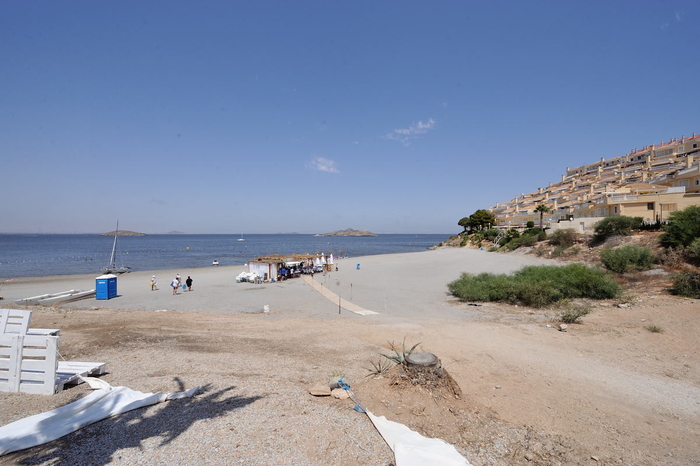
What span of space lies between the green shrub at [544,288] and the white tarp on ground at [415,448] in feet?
43.7

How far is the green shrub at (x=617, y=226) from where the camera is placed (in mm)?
31655

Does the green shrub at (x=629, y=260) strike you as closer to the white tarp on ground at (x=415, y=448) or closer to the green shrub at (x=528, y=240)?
the green shrub at (x=528, y=240)

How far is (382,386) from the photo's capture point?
19.8 feet

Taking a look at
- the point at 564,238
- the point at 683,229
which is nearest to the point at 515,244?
the point at 564,238

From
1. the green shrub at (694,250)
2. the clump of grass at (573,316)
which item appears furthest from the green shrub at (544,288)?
the green shrub at (694,250)

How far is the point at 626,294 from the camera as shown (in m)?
16.4

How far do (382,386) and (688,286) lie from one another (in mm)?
16625

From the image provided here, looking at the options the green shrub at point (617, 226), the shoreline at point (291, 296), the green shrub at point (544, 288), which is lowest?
the shoreline at point (291, 296)

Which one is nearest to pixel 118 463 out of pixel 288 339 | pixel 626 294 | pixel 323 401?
pixel 323 401

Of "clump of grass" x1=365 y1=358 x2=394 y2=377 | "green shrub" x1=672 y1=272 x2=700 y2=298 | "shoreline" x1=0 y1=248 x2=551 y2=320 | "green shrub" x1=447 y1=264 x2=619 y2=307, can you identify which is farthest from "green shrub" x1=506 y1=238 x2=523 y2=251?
"clump of grass" x1=365 y1=358 x2=394 y2=377

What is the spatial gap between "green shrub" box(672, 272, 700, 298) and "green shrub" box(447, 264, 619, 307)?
2.24 metres

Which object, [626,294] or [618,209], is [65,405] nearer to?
[626,294]

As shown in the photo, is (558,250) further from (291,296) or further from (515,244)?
(291,296)

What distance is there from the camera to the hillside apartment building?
1422 inches
